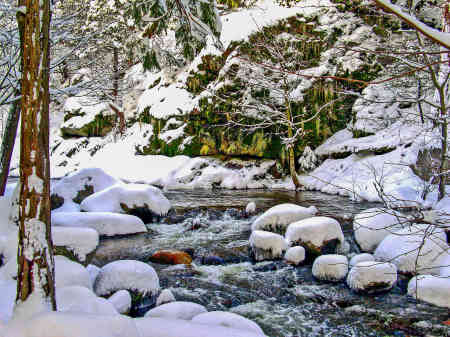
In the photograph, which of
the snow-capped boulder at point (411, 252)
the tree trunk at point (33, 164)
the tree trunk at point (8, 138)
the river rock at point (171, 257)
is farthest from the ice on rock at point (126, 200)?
the tree trunk at point (33, 164)

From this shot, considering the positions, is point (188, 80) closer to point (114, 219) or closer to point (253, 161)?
point (253, 161)

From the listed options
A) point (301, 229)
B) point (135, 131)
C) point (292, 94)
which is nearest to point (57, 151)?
point (135, 131)

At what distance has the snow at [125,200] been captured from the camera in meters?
7.73

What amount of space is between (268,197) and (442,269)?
22.7 ft

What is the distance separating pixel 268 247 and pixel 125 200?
13.8ft

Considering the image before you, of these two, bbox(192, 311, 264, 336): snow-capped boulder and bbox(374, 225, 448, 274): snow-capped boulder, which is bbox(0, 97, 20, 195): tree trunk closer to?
bbox(192, 311, 264, 336): snow-capped boulder

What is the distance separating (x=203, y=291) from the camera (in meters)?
4.54

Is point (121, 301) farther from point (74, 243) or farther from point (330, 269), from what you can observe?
point (330, 269)

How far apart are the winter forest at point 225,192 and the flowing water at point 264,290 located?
29 mm

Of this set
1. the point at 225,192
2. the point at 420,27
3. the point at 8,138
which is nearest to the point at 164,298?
the point at 420,27

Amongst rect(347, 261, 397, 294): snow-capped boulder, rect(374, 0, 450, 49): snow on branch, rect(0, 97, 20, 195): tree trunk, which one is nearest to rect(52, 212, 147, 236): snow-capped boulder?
rect(0, 97, 20, 195): tree trunk

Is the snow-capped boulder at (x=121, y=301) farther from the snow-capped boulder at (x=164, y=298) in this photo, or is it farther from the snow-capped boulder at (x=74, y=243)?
the snow-capped boulder at (x=74, y=243)

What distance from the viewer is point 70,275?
3.53 metres

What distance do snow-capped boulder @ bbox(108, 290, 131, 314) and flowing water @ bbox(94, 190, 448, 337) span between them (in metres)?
0.78
